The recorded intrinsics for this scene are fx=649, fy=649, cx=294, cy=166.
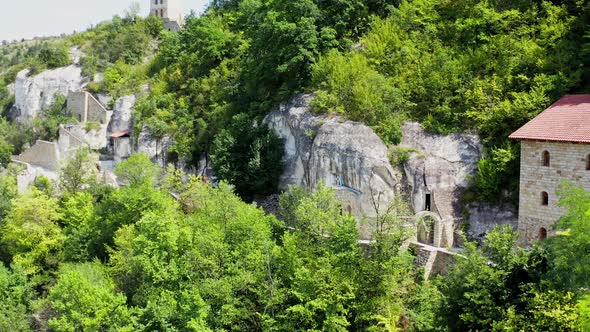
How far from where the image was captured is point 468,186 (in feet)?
104

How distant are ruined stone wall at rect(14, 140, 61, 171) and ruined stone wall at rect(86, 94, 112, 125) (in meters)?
7.10

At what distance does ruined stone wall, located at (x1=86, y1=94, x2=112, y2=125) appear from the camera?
6112 centimetres

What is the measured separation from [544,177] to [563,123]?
8.08 ft

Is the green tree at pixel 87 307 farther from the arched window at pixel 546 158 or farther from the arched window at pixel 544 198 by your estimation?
the arched window at pixel 546 158

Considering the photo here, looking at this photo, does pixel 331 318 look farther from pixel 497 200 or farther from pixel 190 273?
pixel 497 200

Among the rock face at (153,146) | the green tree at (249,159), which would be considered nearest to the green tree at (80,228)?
the rock face at (153,146)

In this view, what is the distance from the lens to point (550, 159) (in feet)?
92.7

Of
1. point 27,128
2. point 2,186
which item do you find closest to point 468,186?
point 2,186

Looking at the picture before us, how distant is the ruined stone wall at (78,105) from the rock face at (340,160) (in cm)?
3117

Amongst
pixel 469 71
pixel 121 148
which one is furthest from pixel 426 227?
pixel 121 148

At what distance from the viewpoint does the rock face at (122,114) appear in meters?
56.1

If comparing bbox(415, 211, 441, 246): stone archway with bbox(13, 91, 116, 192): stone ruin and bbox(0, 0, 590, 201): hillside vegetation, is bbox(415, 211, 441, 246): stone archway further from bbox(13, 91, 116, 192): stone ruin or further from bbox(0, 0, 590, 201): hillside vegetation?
bbox(13, 91, 116, 192): stone ruin

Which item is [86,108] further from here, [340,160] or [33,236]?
[340,160]

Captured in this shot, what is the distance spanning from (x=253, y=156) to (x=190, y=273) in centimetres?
1004
